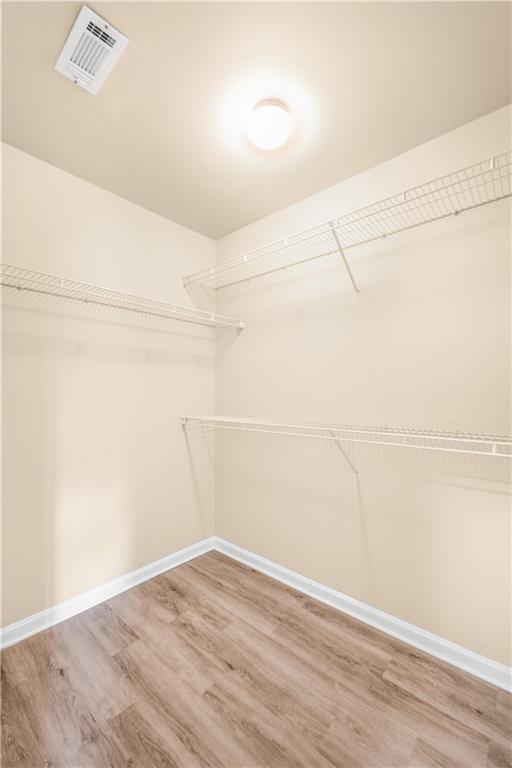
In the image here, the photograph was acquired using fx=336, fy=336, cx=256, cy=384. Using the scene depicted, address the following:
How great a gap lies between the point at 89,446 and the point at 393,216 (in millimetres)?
2044

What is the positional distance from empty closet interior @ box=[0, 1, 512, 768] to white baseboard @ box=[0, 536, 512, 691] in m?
0.01

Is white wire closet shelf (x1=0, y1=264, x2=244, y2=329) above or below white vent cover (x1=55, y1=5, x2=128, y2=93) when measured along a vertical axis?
below

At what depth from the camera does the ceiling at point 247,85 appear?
1.10 metres

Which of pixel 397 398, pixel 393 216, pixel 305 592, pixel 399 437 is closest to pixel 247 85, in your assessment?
pixel 393 216

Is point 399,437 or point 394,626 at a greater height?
point 399,437

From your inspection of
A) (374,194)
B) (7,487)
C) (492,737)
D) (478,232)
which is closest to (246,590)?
(492,737)

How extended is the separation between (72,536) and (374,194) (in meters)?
2.46

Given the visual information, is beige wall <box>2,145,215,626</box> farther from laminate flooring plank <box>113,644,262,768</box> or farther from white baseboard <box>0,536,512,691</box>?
laminate flooring plank <box>113,644,262,768</box>

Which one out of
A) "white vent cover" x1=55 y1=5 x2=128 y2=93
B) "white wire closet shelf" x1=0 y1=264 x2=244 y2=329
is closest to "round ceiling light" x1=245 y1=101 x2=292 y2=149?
"white vent cover" x1=55 y1=5 x2=128 y2=93

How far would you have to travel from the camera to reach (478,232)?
58.0 inches

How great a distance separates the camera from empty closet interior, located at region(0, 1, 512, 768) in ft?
3.90

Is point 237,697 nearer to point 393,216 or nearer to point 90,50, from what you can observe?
point 393,216

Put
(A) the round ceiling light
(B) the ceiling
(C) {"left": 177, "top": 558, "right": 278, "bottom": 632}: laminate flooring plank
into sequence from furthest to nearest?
(C) {"left": 177, "top": 558, "right": 278, "bottom": 632}: laminate flooring plank → (A) the round ceiling light → (B) the ceiling

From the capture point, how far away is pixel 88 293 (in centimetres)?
183
